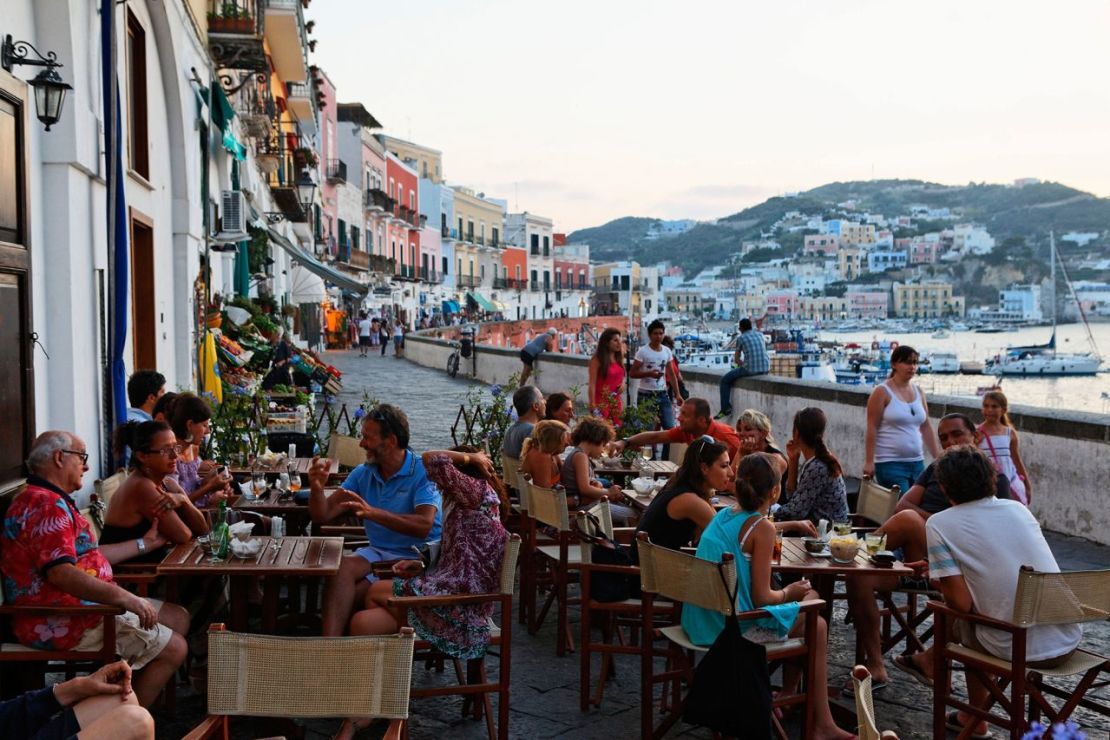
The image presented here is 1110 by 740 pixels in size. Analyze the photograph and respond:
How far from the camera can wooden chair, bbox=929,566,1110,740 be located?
3.94m

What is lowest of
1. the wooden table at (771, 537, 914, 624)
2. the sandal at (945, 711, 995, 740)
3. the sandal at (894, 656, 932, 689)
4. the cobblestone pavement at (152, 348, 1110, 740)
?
the cobblestone pavement at (152, 348, 1110, 740)

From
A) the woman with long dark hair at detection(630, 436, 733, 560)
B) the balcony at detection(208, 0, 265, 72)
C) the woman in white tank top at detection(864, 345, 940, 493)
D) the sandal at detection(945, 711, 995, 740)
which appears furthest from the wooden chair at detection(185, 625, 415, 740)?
the balcony at detection(208, 0, 265, 72)

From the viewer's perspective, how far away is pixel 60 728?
9.82 ft

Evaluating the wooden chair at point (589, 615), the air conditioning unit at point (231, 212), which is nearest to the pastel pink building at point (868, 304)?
the air conditioning unit at point (231, 212)

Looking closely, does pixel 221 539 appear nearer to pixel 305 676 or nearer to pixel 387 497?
pixel 387 497

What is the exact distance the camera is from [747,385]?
12.3 metres

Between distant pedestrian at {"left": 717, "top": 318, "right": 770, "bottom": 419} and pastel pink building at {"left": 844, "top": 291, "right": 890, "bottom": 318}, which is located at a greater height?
pastel pink building at {"left": 844, "top": 291, "right": 890, "bottom": 318}

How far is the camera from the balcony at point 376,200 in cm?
5041

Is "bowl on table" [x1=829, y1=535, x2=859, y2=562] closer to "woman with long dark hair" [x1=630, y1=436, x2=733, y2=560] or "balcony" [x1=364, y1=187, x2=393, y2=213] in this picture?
"woman with long dark hair" [x1=630, y1=436, x2=733, y2=560]

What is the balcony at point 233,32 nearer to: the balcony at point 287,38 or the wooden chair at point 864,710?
the balcony at point 287,38

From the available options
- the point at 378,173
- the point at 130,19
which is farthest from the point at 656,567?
the point at 378,173

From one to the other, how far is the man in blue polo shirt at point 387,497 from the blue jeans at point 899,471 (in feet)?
11.2

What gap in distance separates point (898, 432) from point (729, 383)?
5225mm

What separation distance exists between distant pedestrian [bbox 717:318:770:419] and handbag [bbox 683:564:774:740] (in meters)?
8.34
